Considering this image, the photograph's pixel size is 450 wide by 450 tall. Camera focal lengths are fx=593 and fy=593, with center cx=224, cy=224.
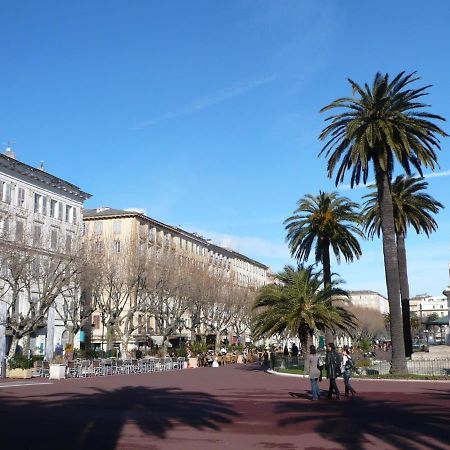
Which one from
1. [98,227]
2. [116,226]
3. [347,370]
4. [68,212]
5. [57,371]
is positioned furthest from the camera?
[98,227]

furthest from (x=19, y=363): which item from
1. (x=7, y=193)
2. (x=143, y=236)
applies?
(x=143, y=236)

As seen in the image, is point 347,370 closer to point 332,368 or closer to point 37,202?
point 332,368

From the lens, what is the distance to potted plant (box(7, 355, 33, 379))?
113 feet

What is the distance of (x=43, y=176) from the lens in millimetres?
58438

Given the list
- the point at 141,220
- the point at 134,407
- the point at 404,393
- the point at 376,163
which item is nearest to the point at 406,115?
the point at 376,163

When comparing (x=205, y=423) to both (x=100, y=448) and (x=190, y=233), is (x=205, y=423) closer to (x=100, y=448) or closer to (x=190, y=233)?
(x=100, y=448)

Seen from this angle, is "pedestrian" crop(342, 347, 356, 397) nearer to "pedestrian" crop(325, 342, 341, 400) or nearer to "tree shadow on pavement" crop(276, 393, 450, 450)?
"pedestrian" crop(325, 342, 341, 400)

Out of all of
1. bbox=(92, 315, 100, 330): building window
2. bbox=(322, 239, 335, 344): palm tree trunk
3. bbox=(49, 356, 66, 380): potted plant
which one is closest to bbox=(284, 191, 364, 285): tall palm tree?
bbox=(322, 239, 335, 344): palm tree trunk

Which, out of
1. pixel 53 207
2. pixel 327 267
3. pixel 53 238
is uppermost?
pixel 53 207

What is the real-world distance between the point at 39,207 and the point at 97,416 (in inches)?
1784

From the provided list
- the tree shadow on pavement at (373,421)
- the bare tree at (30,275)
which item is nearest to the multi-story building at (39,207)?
the bare tree at (30,275)

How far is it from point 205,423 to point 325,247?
31782mm

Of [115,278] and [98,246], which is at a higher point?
[98,246]

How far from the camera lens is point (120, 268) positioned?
5175 centimetres
